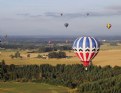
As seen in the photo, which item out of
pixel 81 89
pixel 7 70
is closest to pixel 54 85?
pixel 81 89

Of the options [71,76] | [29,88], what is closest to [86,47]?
[29,88]

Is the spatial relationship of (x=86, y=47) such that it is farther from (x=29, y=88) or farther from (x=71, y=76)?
(x=71, y=76)

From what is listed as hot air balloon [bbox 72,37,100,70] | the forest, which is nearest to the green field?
the forest

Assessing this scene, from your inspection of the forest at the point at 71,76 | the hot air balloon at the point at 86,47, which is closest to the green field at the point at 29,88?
the forest at the point at 71,76

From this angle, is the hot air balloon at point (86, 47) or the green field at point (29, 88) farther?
the green field at point (29, 88)

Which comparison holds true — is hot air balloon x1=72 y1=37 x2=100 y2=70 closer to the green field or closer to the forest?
the forest

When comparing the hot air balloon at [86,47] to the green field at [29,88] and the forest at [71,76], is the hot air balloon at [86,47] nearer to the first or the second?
the forest at [71,76]
